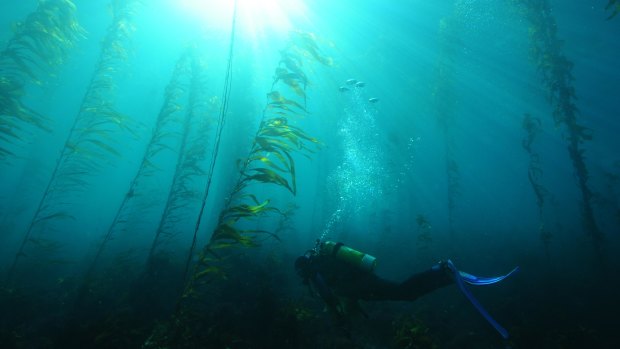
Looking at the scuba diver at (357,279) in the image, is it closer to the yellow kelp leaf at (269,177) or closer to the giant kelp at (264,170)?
the giant kelp at (264,170)

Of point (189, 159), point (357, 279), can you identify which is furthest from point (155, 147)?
point (357, 279)

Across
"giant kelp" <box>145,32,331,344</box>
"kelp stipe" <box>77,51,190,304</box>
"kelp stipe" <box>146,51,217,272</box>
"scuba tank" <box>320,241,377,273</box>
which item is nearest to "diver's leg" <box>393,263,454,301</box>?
"scuba tank" <box>320,241,377,273</box>

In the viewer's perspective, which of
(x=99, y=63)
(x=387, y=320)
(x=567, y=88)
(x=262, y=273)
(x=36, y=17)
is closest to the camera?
(x=36, y=17)

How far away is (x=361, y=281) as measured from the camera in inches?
167

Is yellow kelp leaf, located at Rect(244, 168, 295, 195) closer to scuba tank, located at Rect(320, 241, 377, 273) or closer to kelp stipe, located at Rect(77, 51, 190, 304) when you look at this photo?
scuba tank, located at Rect(320, 241, 377, 273)

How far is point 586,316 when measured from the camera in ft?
23.8

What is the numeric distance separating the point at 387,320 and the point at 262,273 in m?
4.18

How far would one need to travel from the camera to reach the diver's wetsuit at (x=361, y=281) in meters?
4.02

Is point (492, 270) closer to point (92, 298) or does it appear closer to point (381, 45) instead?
point (92, 298)

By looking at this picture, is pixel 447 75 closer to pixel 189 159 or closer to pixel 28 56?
pixel 189 159

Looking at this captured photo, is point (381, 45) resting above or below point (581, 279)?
above

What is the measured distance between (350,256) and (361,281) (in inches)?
16.8

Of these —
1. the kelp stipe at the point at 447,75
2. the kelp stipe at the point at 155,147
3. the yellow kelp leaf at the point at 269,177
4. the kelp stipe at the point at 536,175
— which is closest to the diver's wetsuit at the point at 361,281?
the yellow kelp leaf at the point at 269,177

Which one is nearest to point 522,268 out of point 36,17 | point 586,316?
point 586,316
